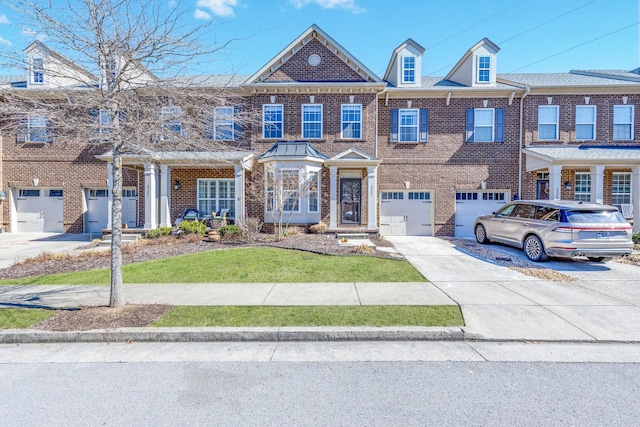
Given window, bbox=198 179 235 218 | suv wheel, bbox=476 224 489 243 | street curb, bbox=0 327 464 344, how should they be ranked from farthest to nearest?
window, bbox=198 179 235 218 → suv wheel, bbox=476 224 489 243 → street curb, bbox=0 327 464 344

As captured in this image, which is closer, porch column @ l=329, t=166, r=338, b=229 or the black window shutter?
porch column @ l=329, t=166, r=338, b=229

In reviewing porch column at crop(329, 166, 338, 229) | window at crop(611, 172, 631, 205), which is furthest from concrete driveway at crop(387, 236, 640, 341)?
window at crop(611, 172, 631, 205)

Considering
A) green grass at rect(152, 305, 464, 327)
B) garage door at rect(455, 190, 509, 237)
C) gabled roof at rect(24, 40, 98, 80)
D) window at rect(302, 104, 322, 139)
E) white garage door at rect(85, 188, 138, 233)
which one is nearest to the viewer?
green grass at rect(152, 305, 464, 327)

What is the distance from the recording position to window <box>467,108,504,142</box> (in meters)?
15.6

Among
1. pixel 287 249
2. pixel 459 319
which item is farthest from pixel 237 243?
pixel 459 319

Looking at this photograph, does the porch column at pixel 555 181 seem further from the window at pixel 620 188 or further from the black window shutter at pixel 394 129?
the black window shutter at pixel 394 129

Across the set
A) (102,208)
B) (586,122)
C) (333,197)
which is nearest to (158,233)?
(102,208)

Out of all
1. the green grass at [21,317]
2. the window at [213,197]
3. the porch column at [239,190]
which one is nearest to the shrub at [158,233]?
the window at [213,197]

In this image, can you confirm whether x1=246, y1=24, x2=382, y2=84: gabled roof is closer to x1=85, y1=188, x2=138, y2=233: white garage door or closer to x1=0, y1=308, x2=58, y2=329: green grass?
x1=85, y1=188, x2=138, y2=233: white garage door

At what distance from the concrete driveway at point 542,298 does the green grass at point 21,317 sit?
667 centimetres

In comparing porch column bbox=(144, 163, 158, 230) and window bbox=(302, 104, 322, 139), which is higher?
window bbox=(302, 104, 322, 139)

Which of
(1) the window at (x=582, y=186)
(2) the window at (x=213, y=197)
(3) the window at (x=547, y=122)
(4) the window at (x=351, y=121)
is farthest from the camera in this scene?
(2) the window at (x=213, y=197)

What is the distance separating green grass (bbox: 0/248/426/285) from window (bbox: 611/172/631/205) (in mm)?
13462

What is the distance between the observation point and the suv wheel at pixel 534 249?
956 centimetres
